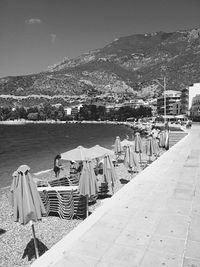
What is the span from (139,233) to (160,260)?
126cm

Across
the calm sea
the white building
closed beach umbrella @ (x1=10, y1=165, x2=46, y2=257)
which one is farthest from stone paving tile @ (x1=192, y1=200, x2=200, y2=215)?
the white building

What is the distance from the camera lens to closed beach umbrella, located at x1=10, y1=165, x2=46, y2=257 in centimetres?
743

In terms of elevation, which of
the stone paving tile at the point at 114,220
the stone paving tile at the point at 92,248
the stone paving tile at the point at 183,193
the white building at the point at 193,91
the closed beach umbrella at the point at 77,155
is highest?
the white building at the point at 193,91

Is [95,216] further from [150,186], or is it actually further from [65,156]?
[65,156]

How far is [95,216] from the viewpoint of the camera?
27.0 ft

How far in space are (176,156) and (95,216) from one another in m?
11.7

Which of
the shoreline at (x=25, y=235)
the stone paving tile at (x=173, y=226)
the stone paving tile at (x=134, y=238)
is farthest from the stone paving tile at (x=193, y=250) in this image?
the shoreline at (x=25, y=235)

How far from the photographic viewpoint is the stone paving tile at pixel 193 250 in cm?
608

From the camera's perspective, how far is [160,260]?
5.92 m

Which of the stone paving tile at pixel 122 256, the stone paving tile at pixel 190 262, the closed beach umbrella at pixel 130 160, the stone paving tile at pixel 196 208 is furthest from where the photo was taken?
the closed beach umbrella at pixel 130 160

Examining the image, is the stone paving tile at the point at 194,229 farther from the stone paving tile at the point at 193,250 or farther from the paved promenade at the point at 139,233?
the stone paving tile at the point at 193,250

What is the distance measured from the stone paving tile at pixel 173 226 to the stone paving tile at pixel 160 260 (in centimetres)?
97

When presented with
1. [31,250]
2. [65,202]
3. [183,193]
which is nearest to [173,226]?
[183,193]

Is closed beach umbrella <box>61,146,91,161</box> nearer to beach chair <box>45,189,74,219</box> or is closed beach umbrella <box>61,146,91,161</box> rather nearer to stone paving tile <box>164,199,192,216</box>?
beach chair <box>45,189,74,219</box>
